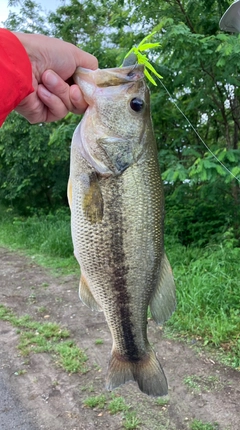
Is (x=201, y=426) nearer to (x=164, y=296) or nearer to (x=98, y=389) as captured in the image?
(x=98, y=389)

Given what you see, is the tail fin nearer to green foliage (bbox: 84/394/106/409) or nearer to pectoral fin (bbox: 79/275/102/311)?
pectoral fin (bbox: 79/275/102/311)

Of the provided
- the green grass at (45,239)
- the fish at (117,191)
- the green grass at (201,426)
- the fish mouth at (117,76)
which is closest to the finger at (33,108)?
the fish at (117,191)

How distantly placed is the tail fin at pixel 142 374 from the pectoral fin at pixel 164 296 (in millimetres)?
248

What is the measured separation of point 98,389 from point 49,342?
1.10m

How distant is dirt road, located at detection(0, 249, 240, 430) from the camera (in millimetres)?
3469

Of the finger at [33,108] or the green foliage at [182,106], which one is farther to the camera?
the green foliage at [182,106]

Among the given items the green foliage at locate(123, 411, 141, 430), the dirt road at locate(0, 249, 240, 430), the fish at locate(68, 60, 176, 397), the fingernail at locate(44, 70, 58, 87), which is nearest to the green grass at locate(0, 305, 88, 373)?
the dirt road at locate(0, 249, 240, 430)

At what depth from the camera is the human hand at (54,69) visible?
1874mm

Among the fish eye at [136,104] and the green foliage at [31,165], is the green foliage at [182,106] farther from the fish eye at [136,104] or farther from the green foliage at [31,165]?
the fish eye at [136,104]

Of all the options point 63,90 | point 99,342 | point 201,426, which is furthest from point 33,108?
point 99,342

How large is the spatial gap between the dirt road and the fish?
2.05m

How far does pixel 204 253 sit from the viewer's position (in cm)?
626

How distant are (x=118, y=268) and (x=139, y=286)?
15 centimetres

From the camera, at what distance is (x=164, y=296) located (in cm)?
199
